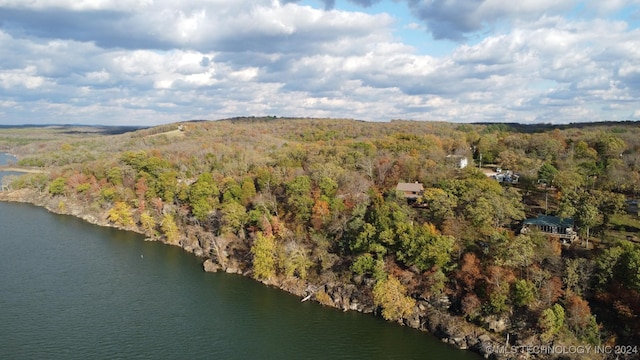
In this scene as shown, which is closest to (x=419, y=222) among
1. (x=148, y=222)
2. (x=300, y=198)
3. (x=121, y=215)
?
(x=300, y=198)

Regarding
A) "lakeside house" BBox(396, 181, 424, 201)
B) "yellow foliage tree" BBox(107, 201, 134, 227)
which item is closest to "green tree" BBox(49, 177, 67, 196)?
"yellow foliage tree" BBox(107, 201, 134, 227)

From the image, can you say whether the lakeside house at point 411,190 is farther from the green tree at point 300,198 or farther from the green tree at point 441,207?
the green tree at point 300,198

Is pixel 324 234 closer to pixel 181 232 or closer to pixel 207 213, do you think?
pixel 207 213

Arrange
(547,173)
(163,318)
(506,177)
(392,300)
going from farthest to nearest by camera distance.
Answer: (506,177) < (547,173) < (163,318) < (392,300)

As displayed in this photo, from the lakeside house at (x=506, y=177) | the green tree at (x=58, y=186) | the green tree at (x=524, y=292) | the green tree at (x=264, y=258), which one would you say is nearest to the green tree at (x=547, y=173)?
the lakeside house at (x=506, y=177)

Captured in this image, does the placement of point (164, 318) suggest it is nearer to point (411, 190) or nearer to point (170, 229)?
point (170, 229)
